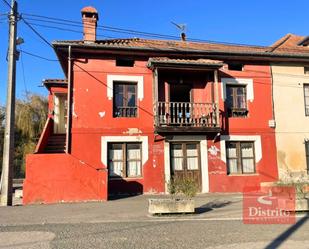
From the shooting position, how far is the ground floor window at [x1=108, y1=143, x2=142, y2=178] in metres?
15.5

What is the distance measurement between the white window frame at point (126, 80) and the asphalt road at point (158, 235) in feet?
26.2

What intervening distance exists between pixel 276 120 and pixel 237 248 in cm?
1197

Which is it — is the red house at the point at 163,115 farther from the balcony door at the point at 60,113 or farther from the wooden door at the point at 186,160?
the balcony door at the point at 60,113

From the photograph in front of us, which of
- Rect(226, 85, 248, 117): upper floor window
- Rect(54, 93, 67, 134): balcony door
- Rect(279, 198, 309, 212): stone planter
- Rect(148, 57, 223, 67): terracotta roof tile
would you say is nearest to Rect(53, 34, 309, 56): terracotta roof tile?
Rect(148, 57, 223, 67): terracotta roof tile

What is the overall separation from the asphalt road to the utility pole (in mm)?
4161

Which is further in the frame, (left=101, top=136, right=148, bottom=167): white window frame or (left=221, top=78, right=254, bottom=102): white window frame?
(left=221, top=78, right=254, bottom=102): white window frame

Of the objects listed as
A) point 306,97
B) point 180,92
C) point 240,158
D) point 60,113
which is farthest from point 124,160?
point 306,97

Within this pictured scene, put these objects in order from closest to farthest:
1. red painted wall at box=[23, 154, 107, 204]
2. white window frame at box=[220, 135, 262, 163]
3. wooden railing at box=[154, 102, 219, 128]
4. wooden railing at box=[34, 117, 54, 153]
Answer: red painted wall at box=[23, 154, 107, 204]
wooden railing at box=[34, 117, 54, 153]
wooden railing at box=[154, 102, 219, 128]
white window frame at box=[220, 135, 262, 163]

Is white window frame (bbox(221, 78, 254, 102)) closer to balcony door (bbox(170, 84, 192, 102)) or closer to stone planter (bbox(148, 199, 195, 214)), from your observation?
balcony door (bbox(170, 84, 192, 102))

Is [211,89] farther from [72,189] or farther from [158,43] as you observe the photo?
[72,189]

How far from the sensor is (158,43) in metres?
18.5

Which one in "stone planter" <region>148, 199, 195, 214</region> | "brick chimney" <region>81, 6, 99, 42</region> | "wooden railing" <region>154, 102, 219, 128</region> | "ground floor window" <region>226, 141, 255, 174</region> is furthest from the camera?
"ground floor window" <region>226, 141, 255, 174</region>

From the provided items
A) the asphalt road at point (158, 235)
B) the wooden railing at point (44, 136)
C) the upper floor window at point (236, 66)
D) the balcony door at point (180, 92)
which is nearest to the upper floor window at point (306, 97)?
the upper floor window at point (236, 66)

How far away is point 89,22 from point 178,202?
10.7 metres
